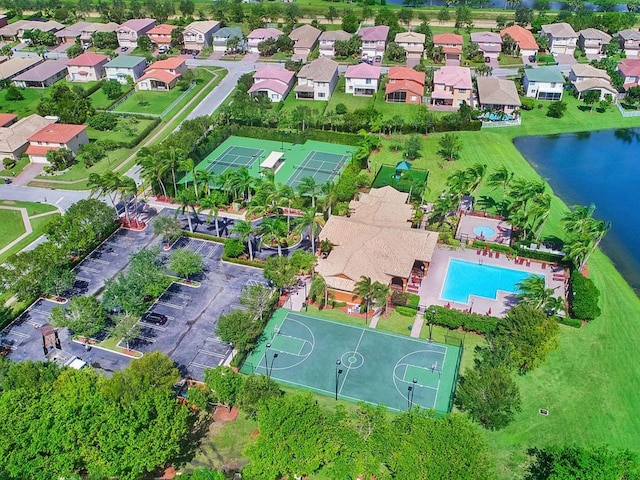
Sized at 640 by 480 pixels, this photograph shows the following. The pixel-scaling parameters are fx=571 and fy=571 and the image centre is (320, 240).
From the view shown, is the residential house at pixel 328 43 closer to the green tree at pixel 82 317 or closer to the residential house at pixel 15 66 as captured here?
the residential house at pixel 15 66

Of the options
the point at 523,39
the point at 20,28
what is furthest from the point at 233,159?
the point at 20,28

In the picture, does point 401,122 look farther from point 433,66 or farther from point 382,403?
point 382,403

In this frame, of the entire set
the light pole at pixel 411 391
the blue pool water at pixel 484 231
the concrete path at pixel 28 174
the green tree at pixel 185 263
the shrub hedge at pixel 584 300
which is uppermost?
the shrub hedge at pixel 584 300

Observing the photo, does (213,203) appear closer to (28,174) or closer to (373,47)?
(28,174)

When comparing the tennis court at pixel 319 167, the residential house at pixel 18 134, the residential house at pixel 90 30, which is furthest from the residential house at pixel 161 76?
the tennis court at pixel 319 167

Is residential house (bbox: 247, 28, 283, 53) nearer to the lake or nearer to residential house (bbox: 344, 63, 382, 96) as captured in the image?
residential house (bbox: 344, 63, 382, 96)

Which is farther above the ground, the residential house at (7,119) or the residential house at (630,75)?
the residential house at (630,75)

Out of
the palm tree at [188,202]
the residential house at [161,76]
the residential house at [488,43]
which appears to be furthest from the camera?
the residential house at [488,43]
